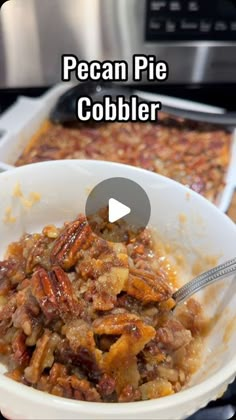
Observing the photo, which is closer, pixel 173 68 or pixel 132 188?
pixel 132 188

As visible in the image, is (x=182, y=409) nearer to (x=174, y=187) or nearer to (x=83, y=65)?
(x=174, y=187)

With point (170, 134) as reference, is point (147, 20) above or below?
above

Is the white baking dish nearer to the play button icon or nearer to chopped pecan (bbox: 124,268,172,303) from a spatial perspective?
the play button icon

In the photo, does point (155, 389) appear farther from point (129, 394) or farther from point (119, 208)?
point (119, 208)

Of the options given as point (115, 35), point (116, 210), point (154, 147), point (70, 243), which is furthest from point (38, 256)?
point (115, 35)

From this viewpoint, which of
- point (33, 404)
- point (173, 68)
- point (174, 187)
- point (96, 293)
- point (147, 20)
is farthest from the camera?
point (173, 68)

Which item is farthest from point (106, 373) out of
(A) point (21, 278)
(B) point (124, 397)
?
(A) point (21, 278)

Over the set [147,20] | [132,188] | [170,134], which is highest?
[147,20]
